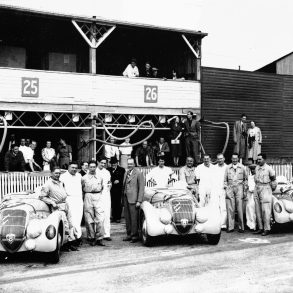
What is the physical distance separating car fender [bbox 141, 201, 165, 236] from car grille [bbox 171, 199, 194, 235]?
35 cm

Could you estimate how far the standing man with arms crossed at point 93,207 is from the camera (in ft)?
35.8

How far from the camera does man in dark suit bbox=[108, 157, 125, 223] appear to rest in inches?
536

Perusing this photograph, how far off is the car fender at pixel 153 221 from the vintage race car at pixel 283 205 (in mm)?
3034

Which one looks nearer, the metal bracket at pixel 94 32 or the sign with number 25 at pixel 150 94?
the metal bracket at pixel 94 32

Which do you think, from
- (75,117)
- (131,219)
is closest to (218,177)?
(131,219)

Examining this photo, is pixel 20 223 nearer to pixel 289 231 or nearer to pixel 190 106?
pixel 289 231

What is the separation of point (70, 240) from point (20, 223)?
4.54ft

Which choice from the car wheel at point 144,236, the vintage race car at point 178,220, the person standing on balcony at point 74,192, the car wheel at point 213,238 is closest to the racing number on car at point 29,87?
the person standing on balcony at point 74,192

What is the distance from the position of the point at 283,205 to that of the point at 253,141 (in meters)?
8.64

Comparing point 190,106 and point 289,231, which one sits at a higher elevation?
point 190,106

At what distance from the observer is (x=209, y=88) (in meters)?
21.1

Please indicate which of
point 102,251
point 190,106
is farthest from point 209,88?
point 102,251

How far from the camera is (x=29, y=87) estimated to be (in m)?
17.3

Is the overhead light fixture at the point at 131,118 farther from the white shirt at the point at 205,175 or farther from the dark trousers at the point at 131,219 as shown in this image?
the dark trousers at the point at 131,219
